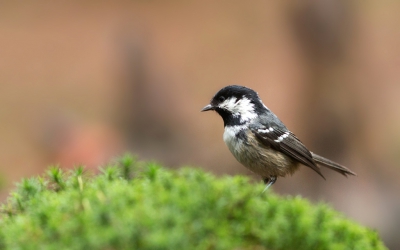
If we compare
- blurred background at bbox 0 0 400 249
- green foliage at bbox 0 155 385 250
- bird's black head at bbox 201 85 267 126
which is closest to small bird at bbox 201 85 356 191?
bird's black head at bbox 201 85 267 126

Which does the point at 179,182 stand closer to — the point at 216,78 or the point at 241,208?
the point at 241,208

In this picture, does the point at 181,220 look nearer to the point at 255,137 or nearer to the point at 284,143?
the point at 255,137

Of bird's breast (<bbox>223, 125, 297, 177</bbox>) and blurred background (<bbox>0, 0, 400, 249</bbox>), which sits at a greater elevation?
blurred background (<bbox>0, 0, 400, 249</bbox>)

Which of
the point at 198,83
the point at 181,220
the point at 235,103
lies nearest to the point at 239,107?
the point at 235,103

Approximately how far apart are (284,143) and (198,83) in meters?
9.22

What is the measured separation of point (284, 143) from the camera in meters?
5.76

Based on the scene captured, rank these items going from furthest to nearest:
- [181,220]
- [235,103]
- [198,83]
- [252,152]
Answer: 1. [198,83]
2. [235,103]
3. [252,152]
4. [181,220]

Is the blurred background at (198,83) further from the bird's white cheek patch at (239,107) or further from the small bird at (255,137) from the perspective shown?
the bird's white cheek patch at (239,107)

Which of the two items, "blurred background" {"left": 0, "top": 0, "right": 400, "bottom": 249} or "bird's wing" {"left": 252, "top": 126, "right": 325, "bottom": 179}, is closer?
"bird's wing" {"left": 252, "top": 126, "right": 325, "bottom": 179}

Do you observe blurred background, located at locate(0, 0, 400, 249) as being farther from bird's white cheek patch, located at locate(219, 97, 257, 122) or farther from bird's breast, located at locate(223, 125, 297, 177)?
bird's white cheek patch, located at locate(219, 97, 257, 122)

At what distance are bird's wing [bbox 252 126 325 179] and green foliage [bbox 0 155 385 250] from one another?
2.68m

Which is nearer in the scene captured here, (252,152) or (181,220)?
(181,220)

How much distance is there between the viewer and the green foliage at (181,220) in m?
2.14

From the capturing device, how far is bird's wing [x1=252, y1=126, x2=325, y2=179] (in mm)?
5590
